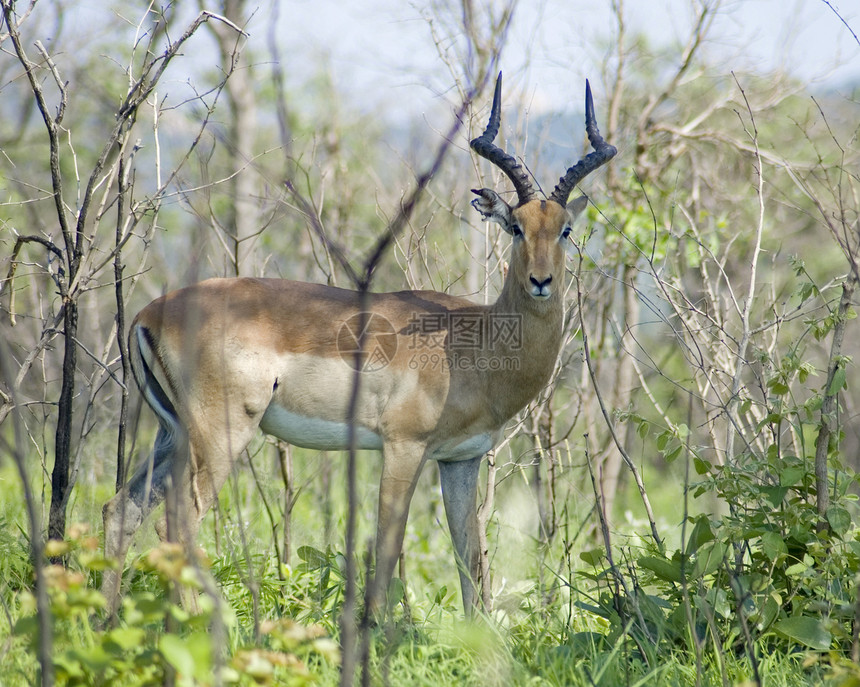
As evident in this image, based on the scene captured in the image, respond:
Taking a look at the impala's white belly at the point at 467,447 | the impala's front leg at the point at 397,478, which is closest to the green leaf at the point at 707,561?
the impala's white belly at the point at 467,447

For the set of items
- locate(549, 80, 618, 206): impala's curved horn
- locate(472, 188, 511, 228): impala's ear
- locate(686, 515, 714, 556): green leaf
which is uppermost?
locate(549, 80, 618, 206): impala's curved horn

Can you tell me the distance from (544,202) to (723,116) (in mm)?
12099

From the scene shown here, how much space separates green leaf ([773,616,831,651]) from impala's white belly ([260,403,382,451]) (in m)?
2.20

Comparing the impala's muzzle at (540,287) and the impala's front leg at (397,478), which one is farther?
the impala's front leg at (397,478)

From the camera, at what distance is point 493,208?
4.86m

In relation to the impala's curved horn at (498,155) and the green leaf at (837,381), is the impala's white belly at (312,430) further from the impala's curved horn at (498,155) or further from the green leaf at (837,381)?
the green leaf at (837,381)

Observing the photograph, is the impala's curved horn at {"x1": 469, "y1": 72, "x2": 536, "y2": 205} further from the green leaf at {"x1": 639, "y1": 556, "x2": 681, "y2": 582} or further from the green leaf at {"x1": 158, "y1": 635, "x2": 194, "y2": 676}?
the green leaf at {"x1": 158, "y1": 635, "x2": 194, "y2": 676}

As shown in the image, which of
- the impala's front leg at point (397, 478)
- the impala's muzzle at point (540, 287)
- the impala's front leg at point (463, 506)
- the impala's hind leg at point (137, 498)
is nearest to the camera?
the impala's muzzle at point (540, 287)

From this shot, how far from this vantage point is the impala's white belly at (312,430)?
476 centimetres

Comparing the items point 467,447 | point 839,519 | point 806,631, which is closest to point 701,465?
point 839,519

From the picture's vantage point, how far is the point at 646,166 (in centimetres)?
840

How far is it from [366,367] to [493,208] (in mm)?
1149

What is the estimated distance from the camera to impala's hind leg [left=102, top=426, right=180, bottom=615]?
4449 millimetres

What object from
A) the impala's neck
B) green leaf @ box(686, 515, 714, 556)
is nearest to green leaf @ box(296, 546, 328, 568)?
the impala's neck
